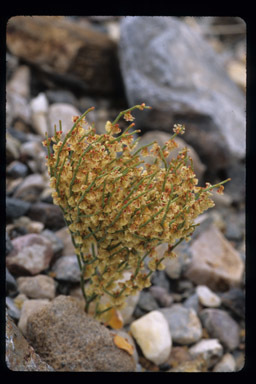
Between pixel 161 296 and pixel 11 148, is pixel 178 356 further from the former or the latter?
pixel 11 148

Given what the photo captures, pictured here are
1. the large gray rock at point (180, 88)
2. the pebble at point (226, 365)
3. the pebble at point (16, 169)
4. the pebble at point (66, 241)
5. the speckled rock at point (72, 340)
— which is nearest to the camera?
the speckled rock at point (72, 340)

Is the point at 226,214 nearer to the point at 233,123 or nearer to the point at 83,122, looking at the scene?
the point at 233,123

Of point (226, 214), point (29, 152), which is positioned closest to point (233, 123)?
point (226, 214)

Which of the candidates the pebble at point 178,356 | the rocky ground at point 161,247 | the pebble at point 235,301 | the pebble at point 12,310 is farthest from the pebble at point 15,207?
the pebble at point 235,301

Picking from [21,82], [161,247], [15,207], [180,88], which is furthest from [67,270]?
[180,88]

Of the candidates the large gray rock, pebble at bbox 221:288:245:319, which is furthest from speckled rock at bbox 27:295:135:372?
the large gray rock

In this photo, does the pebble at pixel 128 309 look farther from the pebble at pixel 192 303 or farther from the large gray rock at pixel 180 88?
the large gray rock at pixel 180 88
